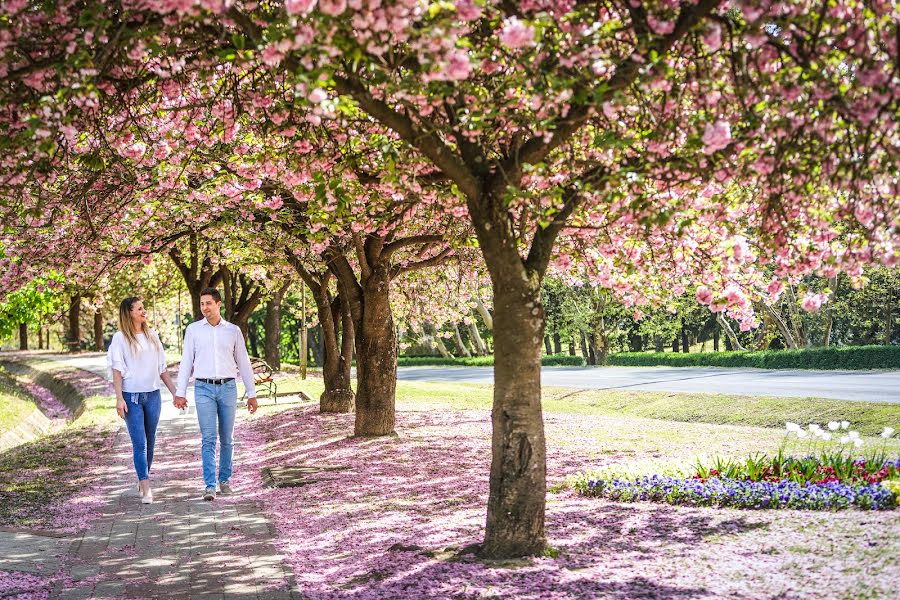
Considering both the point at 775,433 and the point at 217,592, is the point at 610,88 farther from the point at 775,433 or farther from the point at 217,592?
the point at 775,433

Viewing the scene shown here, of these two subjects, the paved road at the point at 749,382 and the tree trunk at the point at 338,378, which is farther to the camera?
the paved road at the point at 749,382

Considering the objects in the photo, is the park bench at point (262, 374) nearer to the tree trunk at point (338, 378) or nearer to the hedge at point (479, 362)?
the tree trunk at point (338, 378)

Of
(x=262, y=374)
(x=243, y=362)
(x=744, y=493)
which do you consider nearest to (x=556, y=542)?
(x=744, y=493)

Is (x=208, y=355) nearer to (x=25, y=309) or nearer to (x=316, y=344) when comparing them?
(x=25, y=309)

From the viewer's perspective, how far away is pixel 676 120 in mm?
5852

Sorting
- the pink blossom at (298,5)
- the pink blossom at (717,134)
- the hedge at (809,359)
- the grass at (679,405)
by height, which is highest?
the pink blossom at (298,5)

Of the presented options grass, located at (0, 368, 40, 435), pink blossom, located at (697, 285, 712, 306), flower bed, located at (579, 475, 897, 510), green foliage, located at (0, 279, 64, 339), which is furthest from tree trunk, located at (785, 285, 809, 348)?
pink blossom, located at (697, 285, 712, 306)

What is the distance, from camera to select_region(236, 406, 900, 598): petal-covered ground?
5.75 m

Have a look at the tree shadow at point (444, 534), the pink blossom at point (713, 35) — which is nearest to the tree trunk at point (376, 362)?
the tree shadow at point (444, 534)

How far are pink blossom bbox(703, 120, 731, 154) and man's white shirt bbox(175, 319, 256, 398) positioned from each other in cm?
567

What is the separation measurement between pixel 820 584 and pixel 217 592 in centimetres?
424

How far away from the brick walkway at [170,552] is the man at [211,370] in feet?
2.55

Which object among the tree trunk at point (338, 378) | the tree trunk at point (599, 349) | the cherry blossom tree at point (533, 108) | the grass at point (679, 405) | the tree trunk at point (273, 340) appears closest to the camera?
the cherry blossom tree at point (533, 108)

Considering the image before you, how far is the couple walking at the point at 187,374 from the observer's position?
9102 millimetres
